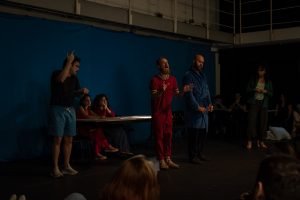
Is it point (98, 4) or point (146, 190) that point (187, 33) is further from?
point (146, 190)

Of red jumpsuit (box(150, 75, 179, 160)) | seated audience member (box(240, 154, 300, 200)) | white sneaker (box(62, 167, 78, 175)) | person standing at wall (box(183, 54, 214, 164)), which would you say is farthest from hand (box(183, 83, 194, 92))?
seated audience member (box(240, 154, 300, 200))

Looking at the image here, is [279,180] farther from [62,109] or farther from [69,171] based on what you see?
[69,171]

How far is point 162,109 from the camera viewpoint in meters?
5.16

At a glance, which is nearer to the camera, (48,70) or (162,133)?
(162,133)

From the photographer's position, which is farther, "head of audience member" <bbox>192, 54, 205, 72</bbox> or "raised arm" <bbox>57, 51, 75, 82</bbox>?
"head of audience member" <bbox>192, 54, 205, 72</bbox>

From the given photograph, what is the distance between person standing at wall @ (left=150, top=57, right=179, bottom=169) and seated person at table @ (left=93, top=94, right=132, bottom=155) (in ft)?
3.60

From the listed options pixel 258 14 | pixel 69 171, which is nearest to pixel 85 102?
pixel 69 171

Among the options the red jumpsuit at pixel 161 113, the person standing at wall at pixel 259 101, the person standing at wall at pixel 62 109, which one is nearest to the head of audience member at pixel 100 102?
the red jumpsuit at pixel 161 113

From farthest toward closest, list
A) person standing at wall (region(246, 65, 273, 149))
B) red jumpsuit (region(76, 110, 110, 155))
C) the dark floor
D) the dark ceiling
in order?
the dark ceiling < person standing at wall (region(246, 65, 273, 149)) < red jumpsuit (region(76, 110, 110, 155)) < the dark floor

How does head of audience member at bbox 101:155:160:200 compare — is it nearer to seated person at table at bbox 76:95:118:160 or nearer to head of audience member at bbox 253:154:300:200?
head of audience member at bbox 253:154:300:200

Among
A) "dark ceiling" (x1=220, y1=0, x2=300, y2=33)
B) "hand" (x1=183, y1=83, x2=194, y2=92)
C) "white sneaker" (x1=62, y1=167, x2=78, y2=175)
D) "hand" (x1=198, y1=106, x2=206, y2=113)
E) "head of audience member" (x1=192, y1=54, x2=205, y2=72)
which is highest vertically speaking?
"dark ceiling" (x1=220, y1=0, x2=300, y2=33)

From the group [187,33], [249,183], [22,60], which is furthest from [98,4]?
[249,183]

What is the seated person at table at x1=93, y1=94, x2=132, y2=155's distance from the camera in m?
6.14

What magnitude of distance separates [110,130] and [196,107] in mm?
1538
